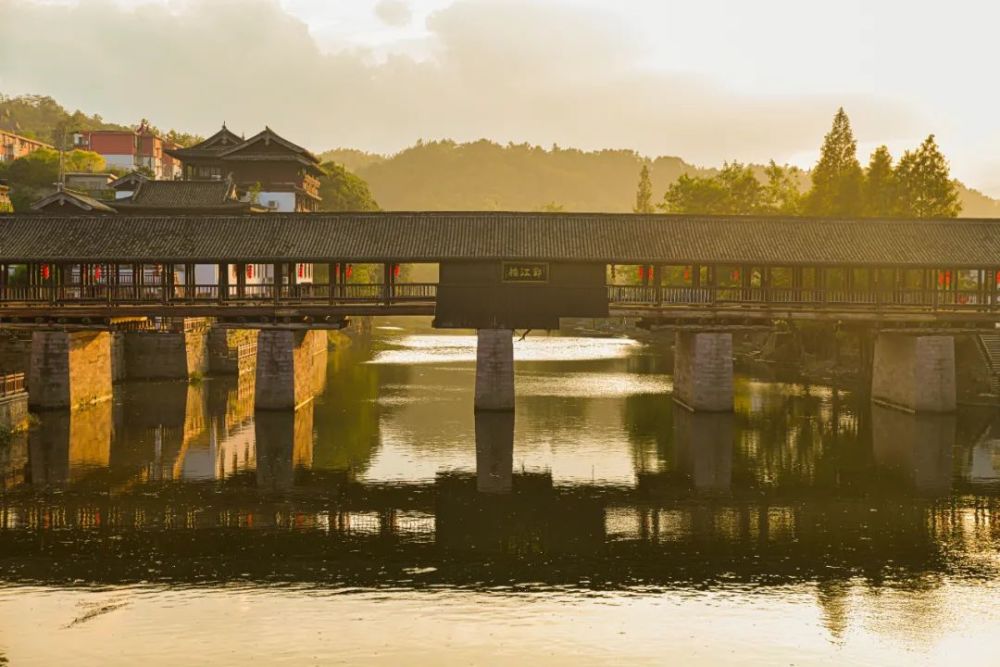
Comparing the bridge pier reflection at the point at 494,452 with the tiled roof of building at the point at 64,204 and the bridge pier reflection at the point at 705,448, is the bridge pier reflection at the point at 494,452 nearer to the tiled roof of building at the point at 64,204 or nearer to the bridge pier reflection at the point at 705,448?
the bridge pier reflection at the point at 705,448

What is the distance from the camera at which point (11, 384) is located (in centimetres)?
3897

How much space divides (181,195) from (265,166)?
1366cm

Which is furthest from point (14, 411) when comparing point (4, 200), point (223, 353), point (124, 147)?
point (124, 147)

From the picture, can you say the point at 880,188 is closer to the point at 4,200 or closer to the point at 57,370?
the point at 57,370

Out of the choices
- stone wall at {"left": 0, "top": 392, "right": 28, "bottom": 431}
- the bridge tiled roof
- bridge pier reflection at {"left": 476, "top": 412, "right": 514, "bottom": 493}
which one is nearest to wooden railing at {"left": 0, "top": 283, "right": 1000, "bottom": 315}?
the bridge tiled roof

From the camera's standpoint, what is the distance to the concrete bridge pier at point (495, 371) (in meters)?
41.8

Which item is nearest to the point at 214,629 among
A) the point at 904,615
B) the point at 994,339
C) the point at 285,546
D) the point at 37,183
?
the point at 285,546

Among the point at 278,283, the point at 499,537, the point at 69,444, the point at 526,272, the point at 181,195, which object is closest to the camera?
the point at 499,537

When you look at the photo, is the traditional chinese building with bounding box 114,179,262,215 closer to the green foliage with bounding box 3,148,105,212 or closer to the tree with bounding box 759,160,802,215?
the green foliage with bounding box 3,148,105,212

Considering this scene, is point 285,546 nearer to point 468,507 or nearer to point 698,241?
point 468,507

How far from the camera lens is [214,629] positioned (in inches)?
725

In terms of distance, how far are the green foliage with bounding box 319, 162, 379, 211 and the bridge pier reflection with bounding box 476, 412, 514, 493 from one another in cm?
6860

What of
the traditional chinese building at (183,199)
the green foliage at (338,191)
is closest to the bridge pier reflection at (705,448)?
the traditional chinese building at (183,199)

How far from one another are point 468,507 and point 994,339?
3561 cm
